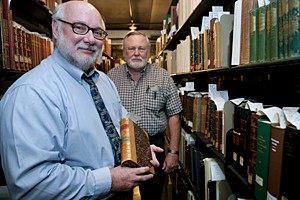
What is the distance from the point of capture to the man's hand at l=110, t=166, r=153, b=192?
1.05 metres

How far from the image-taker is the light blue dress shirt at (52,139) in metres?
0.91

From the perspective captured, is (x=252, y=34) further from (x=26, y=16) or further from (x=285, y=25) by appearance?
(x=26, y=16)

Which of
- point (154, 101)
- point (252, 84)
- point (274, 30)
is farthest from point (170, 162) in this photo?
point (274, 30)

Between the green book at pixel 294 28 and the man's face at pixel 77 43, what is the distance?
88cm

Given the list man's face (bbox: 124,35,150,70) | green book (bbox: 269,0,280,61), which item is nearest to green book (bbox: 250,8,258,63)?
green book (bbox: 269,0,280,61)

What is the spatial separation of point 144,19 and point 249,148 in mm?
6487

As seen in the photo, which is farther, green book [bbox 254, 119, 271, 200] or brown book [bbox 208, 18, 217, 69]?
brown book [bbox 208, 18, 217, 69]

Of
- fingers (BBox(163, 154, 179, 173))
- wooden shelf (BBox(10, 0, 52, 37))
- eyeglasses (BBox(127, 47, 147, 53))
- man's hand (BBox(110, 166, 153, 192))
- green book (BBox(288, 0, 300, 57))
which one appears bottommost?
fingers (BBox(163, 154, 179, 173))

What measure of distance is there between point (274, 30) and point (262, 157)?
0.45 metres

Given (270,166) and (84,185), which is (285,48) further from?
(84,185)

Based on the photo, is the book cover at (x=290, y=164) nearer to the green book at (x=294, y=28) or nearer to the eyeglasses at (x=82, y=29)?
the green book at (x=294, y=28)

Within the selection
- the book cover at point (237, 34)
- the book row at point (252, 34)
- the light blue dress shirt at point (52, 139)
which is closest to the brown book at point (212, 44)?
the book row at point (252, 34)

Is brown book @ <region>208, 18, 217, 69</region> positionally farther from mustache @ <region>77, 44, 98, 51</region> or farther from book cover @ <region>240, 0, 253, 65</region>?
mustache @ <region>77, 44, 98, 51</region>

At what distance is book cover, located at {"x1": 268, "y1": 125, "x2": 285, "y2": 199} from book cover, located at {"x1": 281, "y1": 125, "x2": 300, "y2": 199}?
0.01 m
